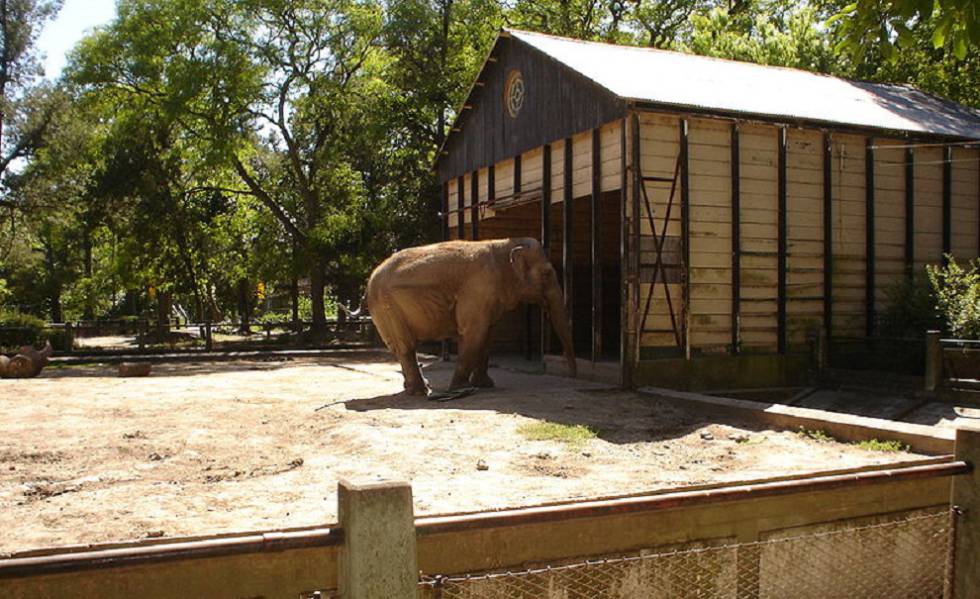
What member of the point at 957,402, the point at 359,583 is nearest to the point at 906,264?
the point at 957,402

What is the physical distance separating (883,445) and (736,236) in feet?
19.7

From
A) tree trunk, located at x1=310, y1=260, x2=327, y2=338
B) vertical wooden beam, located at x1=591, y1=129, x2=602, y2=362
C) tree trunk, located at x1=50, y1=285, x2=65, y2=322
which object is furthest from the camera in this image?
tree trunk, located at x1=50, y1=285, x2=65, y2=322

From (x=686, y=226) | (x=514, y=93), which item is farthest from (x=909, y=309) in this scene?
(x=514, y=93)

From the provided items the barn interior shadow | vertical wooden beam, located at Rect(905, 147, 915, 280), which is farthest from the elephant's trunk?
vertical wooden beam, located at Rect(905, 147, 915, 280)

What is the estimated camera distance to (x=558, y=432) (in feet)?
31.2

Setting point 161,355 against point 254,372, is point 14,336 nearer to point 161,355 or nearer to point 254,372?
point 161,355

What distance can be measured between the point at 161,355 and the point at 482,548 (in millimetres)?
21245

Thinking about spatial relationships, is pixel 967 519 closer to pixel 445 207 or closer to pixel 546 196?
pixel 546 196

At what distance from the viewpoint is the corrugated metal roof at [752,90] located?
553 inches

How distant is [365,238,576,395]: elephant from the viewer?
43.1 ft

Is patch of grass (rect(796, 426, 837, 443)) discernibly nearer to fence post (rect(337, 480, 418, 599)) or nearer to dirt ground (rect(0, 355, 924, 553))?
dirt ground (rect(0, 355, 924, 553))

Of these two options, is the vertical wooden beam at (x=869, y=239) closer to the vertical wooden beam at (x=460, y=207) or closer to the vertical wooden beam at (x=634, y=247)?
the vertical wooden beam at (x=634, y=247)

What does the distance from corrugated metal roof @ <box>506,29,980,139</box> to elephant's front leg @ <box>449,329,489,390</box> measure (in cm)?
449

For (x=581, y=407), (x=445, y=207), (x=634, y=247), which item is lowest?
(x=581, y=407)
